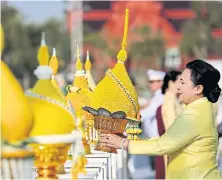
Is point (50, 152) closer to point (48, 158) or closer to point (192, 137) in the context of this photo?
point (48, 158)

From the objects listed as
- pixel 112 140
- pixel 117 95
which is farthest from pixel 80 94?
pixel 112 140

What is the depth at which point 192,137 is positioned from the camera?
4.33 meters

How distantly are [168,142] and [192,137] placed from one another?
14 centimetres

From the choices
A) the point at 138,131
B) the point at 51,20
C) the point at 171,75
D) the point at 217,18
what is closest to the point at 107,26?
the point at 51,20

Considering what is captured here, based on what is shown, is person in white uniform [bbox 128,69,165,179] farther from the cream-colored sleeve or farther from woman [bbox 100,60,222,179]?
the cream-colored sleeve

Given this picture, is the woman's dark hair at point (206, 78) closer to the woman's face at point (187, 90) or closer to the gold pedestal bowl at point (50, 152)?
the woman's face at point (187, 90)

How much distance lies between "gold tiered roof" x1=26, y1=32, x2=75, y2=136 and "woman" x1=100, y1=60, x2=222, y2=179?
1.00 metres

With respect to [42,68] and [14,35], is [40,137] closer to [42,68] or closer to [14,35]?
[42,68]

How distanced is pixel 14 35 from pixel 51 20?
3.79m

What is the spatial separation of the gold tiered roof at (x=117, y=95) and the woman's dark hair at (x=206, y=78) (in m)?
0.48

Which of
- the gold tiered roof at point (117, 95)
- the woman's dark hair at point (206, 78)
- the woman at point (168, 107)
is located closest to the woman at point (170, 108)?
the woman at point (168, 107)

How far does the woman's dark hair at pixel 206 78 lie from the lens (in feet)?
14.8

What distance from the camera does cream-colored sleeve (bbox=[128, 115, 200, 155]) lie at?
427 centimetres

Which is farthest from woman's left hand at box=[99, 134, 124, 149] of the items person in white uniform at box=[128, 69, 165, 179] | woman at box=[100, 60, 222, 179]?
person in white uniform at box=[128, 69, 165, 179]
